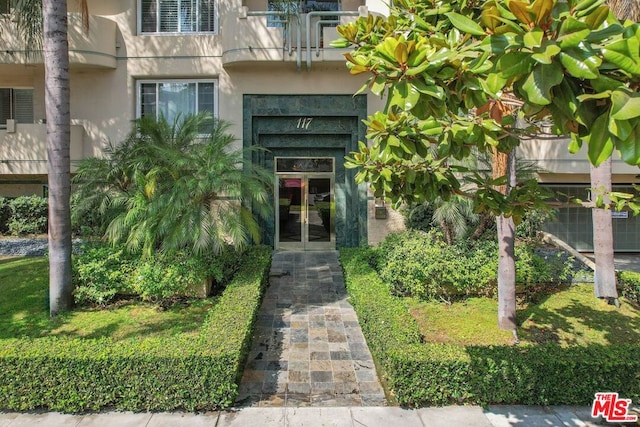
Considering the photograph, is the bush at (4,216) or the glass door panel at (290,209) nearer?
the bush at (4,216)

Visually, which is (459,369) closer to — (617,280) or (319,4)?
(617,280)

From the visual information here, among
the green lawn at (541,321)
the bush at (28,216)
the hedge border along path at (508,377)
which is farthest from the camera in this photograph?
the bush at (28,216)

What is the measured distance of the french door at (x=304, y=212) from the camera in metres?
14.0

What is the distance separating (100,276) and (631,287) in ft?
38.1

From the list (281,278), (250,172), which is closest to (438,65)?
(250,172)

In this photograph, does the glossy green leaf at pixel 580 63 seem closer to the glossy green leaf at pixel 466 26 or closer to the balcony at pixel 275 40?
the glossy green leaf at pixel 466 26

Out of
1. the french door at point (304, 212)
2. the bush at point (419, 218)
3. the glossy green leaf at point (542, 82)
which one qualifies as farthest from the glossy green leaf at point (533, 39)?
the french door at point (304, 212)

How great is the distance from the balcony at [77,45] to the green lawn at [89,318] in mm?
7093

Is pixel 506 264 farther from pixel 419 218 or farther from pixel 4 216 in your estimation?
pixel 4 216

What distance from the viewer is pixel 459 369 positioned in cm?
504

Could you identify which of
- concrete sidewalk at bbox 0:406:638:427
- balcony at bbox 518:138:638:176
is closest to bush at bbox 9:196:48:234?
concrete sidewalk at bbox 0:406:638:427

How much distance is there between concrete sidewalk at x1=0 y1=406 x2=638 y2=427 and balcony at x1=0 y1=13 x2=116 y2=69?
1096cm

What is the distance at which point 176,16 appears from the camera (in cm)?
1316

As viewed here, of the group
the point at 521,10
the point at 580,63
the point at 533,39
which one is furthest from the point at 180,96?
the point at 580,63
